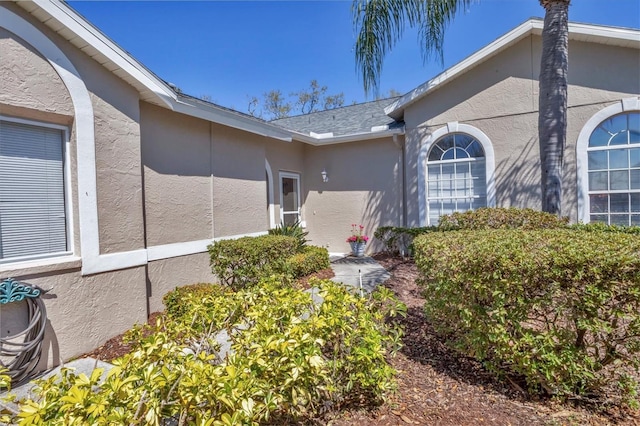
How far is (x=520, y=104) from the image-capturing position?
937 cm

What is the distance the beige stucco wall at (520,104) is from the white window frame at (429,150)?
0.42ft

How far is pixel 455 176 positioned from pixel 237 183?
6712 mm

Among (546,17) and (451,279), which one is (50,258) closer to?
(451,279)

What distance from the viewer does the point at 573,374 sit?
303 centimetres

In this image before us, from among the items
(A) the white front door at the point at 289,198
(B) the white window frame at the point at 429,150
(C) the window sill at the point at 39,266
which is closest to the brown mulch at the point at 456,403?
(C) the window sill at the point at 39,266

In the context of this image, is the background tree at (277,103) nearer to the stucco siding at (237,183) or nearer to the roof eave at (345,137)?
the roof eave at (345,137)

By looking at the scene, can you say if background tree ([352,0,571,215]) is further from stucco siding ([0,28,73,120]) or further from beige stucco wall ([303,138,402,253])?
stucco siding ([0,28,73,120])

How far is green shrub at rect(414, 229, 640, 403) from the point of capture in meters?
2.86

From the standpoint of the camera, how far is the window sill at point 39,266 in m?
4.23

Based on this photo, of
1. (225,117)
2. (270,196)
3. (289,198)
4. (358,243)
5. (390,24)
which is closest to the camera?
(225,117)

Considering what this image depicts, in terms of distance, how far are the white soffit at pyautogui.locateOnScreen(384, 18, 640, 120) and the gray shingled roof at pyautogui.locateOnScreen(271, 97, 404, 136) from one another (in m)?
1.13

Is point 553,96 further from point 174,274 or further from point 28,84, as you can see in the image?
point 28,84

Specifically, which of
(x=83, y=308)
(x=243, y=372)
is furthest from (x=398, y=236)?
(x=243, y=372)

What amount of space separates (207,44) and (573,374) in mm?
12780
